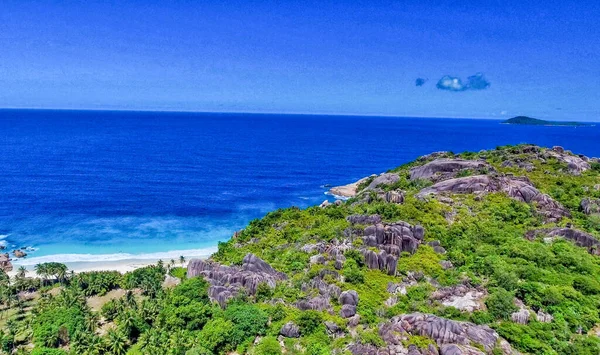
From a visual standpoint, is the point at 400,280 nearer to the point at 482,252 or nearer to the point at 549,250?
the point at 482,252

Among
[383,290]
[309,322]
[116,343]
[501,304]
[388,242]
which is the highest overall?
[388,242]

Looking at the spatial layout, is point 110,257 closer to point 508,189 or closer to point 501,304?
point 501,304

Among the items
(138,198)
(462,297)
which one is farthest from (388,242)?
(138,198)

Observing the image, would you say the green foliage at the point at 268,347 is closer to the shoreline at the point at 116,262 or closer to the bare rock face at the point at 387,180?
the shoreline at the point at 116,262

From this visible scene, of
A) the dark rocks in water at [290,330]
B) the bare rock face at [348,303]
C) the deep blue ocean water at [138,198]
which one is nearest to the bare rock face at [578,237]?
the bare rock face at [348,303]

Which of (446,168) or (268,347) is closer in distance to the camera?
(268,347)

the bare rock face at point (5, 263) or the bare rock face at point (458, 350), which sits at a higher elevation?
the bare rock face at point (458, 350)

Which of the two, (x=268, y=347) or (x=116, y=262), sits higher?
(x=268, y=347)
